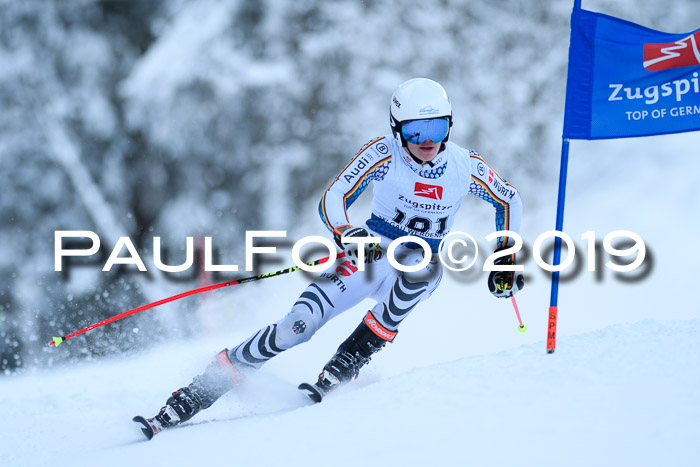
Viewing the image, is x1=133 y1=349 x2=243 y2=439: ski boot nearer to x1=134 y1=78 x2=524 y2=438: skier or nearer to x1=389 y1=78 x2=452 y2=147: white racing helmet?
x1=134 y1=78 x2=524 y2=438: skier

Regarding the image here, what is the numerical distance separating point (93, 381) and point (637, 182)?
969 centimetres

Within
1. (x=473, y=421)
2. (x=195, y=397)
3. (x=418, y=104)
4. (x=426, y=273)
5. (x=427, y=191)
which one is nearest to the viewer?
(x=473, y=421)

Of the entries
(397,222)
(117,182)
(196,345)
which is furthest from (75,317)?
(397,222)

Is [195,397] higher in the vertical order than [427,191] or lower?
lower

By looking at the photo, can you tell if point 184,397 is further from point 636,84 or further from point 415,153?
point 636,84

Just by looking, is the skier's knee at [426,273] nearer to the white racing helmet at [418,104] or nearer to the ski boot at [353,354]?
the ski boot at [353,354]

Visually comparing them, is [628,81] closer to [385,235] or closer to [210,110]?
[385,235]

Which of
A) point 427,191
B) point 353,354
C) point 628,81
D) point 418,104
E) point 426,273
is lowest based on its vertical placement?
point 353,354

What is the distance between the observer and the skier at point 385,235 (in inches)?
150

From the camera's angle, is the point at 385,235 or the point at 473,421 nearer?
the point at 473,421

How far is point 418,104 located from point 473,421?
5.35 feet

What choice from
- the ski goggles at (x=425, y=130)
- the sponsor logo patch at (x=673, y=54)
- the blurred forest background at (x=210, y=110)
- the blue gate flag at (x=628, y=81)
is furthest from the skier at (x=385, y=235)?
the blurred forest background at (x=210, y=110)

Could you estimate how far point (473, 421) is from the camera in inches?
119

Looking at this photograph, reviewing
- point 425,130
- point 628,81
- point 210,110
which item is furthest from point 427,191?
point 210,110
